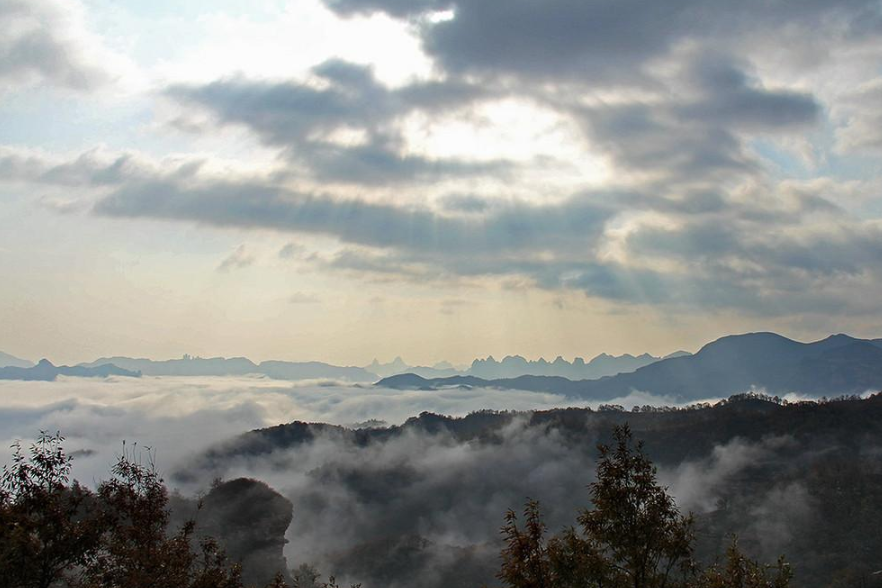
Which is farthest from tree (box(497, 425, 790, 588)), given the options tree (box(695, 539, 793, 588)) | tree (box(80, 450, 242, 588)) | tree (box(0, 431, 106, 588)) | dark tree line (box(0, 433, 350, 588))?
tree (box(0, 431, 106, 588))

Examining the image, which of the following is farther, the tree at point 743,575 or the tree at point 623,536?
the tree at point 623,536

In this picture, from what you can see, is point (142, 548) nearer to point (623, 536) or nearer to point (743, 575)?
point (623, 536)

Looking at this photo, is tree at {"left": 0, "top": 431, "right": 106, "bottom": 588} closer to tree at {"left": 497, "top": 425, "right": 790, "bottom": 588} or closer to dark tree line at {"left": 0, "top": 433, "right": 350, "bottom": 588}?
dark tree line at {"left": 0, "top": 433, "right": 350, "bottom": 588}

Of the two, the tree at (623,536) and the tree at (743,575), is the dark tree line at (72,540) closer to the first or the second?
the tree at (623,536)

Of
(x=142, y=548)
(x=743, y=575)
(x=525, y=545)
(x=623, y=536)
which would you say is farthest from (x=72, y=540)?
(x=743, y=575)

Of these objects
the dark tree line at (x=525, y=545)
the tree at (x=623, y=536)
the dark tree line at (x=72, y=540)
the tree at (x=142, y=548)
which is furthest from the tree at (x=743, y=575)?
the tree at (x=142, y=548)

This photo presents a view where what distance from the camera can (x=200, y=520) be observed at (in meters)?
195

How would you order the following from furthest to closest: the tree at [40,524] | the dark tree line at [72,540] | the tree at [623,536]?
the tree at [623,536] < the dark tree line at [72,540] < the tree at [40,524]

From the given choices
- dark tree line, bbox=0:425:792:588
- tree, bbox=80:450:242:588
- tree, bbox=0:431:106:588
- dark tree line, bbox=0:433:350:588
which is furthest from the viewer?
tree, bbox=80:450:242:588

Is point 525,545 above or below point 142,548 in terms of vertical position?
above

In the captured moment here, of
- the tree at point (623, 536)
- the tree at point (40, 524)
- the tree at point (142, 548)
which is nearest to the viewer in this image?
the tree at point (40, 524)

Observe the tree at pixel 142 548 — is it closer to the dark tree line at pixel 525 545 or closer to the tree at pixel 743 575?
the dark tree line at pixel 525 545

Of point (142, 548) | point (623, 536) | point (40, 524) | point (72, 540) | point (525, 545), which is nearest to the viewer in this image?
point (525, 545)

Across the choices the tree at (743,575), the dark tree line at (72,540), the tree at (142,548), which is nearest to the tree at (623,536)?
the tree at (743,575)
